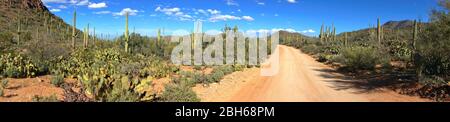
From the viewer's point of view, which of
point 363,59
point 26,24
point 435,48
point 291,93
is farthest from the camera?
point 26,24

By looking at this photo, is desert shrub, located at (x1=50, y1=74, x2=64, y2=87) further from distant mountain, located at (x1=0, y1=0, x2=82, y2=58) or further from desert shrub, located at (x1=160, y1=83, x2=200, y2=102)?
distant mountain, located at (x1=0, y1=0, x2=82, y2=58)

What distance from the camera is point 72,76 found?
590 inches

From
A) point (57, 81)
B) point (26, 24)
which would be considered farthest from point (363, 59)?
point (26, 24)

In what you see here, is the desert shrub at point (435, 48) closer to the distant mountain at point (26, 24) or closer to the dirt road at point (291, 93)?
the dirt road at point (291, 93)

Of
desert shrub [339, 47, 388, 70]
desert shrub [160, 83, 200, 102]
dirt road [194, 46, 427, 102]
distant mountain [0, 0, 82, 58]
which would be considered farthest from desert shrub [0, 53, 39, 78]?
distant mountain [0, 0, 82, 58]

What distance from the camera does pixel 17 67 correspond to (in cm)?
1477

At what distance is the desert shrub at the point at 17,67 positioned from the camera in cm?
1435

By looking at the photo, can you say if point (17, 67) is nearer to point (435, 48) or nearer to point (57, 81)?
point (57, 81)

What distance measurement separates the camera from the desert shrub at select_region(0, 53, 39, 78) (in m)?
14.3

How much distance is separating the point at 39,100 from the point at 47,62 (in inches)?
346

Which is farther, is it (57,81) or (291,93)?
(57,81)

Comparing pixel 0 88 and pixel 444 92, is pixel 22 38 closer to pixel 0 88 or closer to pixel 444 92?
pixel 0 88
